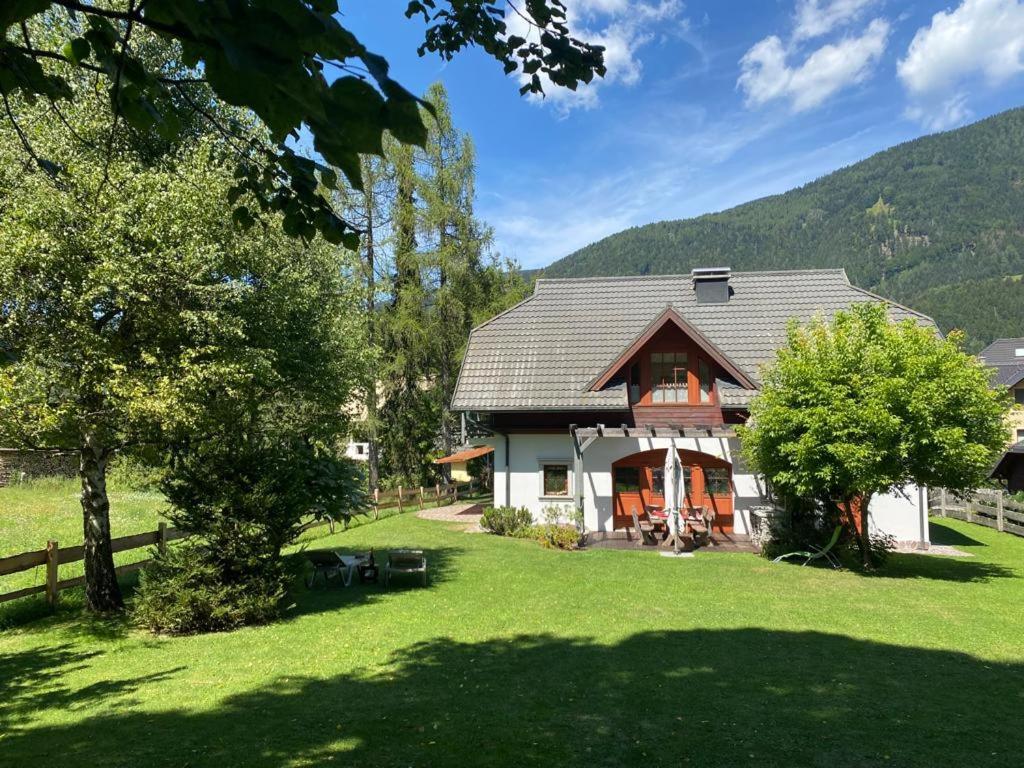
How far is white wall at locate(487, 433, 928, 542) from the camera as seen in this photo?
17469mm

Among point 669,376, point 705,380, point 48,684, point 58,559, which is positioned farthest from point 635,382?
point 48,684

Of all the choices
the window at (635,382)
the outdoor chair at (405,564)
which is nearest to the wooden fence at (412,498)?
the window at (635,382)

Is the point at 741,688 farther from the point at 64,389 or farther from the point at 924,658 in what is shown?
the point at 64,389

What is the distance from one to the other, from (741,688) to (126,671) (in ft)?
24.8

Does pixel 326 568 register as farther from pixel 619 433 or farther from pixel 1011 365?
pixel 1011 365

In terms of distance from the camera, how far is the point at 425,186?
100 feet

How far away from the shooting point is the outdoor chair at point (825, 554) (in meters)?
14.4

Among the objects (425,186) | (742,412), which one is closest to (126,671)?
(742,412)

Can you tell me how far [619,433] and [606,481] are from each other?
2.07 metres

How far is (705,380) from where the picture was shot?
18953 mm

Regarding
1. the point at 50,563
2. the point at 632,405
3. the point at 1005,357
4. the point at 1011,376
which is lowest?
the point at 50,563

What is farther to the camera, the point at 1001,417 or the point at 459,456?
the point at 459,456

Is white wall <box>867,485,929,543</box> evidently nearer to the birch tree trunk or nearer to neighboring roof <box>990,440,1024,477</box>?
neighboring roof <box>990,440,1024,477</box>

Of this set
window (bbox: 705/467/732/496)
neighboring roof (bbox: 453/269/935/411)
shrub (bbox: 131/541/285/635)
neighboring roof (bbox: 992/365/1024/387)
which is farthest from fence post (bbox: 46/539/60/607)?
neighboring roof (bbox: 992/365/1024/387)
